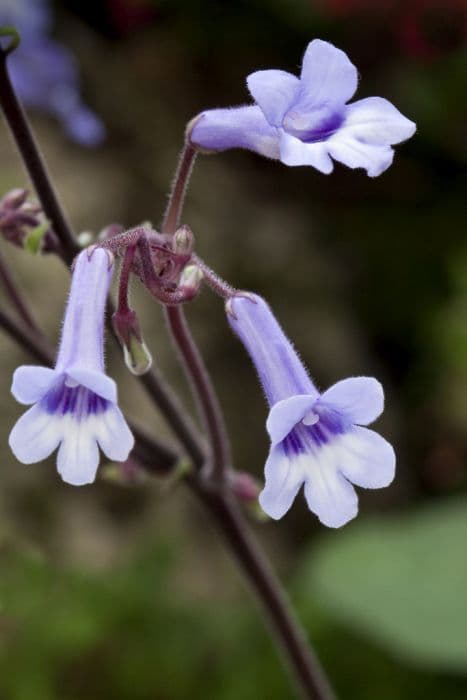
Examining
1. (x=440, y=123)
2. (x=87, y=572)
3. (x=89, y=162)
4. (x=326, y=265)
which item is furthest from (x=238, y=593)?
(x=440, y=123)

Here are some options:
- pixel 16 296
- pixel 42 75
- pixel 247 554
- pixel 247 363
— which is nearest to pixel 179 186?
pixel 16 296

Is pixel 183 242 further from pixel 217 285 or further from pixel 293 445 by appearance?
pixel 293 445

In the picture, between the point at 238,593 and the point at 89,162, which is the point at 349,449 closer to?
the point at 238,593

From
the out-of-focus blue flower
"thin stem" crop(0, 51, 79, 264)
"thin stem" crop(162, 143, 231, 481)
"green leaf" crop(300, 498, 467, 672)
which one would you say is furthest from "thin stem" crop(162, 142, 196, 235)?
"green leaf" crop(300, 498, 467, 672)

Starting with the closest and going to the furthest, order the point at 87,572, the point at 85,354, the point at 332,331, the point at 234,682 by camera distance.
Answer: the point at 85,354, the point at 234,682, the point at 87,572, the point at 332,331

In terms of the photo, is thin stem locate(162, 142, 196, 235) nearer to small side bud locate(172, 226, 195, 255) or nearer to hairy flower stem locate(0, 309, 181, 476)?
small side bud locate(172, 226, 195, 255)

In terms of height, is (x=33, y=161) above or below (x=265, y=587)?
above
